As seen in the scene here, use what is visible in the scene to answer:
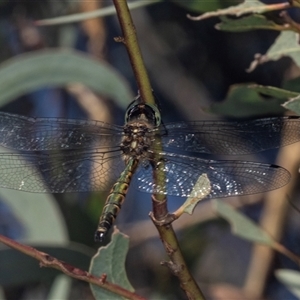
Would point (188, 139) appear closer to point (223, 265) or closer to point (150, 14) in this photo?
point (150, 14)

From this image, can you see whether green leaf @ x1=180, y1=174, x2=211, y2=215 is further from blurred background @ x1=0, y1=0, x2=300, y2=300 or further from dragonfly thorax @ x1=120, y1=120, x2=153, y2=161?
blurred background @ x1=0, y1=0, x2=300, y2=300

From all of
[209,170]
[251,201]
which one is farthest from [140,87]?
[251,201]

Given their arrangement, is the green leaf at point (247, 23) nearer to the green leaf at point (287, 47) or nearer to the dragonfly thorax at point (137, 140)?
the green leaf at point (287, 47)

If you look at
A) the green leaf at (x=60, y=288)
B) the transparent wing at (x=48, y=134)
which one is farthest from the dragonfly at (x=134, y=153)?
the green leaf at (x=60, y=288)

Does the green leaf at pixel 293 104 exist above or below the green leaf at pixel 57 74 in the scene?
below

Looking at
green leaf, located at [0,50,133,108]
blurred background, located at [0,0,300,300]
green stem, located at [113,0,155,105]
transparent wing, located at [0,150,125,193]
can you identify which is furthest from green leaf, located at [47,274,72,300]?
green stem, located at [113,0,155,105]

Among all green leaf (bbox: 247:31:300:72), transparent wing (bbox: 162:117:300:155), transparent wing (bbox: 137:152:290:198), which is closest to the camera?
transparent wing (bbox: 137:152:290:198)
